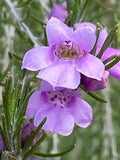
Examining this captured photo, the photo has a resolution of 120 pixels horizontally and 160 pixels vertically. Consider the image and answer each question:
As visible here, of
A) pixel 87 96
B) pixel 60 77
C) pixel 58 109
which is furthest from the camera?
pixel 87 96

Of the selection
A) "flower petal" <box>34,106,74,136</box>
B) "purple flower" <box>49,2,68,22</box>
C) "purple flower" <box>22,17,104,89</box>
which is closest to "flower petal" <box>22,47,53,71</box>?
"purple flower" <box>22,17,104,89</box>

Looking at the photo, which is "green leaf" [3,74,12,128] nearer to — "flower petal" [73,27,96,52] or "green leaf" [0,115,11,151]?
"green leaf" [0,115,11,151]

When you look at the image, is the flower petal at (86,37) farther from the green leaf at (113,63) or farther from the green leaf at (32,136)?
the green leaf at (32,136)

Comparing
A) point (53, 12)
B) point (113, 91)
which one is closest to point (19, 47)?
point (53, 12)

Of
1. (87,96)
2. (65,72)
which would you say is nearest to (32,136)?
(65,72)

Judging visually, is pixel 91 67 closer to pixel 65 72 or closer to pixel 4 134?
pixel 65 72

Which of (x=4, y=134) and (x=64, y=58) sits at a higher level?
(x=64, y=58)
